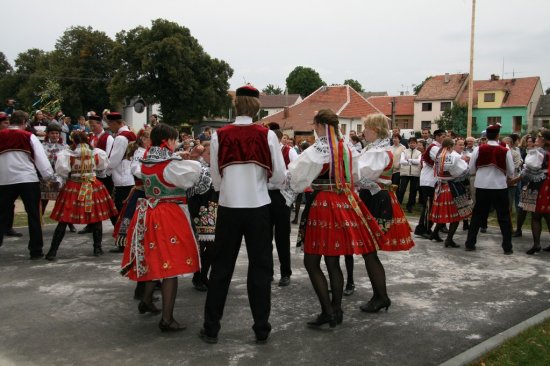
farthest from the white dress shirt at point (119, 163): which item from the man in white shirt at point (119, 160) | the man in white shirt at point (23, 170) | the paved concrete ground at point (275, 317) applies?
the paved concrete ground at point (275, 317)

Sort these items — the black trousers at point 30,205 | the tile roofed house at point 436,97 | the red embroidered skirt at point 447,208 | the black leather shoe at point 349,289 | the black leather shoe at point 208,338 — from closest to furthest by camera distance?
the black leather shoe at point 208,338
the black leather shoe at point 349,289
the black trousers at point 30,205
the red embroidered skirt at point 447,208
the tile roofed house at point 436,97

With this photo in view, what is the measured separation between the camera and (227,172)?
4531 millimetres

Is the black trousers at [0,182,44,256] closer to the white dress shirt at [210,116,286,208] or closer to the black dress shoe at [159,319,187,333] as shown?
the black dress shoe at [159,319,187,333]

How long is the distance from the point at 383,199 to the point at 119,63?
145 feet

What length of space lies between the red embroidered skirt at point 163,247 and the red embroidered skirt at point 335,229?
3.70 feet

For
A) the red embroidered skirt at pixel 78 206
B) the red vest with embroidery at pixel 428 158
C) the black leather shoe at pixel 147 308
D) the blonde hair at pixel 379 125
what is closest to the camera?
the black leather shoe at pixel 147 308

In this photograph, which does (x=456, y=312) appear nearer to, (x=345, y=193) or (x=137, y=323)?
(x=345, y=193)

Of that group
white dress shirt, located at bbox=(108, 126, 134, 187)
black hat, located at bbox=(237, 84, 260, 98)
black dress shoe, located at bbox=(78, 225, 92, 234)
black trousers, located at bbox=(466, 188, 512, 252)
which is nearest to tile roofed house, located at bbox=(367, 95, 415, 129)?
black trousers, located at bbox=(466, 188, 512, 252)

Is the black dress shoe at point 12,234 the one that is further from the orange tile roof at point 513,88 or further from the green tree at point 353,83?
the green tree at point 353,83

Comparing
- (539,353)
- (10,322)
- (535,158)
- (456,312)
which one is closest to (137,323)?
(10,322)

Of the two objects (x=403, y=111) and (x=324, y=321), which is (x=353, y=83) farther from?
(x=324, y=321)

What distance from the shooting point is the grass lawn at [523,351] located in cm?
414

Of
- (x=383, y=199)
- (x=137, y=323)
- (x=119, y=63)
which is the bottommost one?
(x=137, y=323)

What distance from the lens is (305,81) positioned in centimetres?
8838
